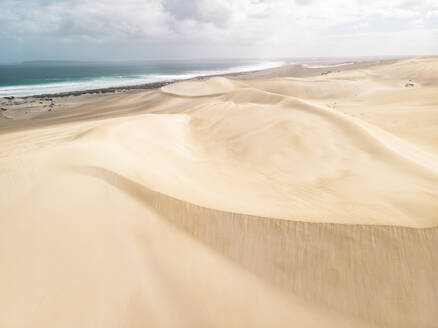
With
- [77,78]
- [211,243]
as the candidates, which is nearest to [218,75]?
[77,78]

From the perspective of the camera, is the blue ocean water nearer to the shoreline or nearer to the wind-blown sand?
the shoreline

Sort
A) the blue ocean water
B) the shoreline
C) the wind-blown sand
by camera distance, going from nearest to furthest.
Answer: the wind-blown sand
the shoreline
the blue ocean water

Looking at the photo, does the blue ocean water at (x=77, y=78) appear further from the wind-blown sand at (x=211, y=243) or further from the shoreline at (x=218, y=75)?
the wind-blown sand at (x=211, y=243)

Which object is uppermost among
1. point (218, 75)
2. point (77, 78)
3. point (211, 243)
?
point (77, 78)

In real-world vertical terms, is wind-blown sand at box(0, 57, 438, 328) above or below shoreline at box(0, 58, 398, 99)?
below

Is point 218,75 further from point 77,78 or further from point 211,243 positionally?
point 211,243

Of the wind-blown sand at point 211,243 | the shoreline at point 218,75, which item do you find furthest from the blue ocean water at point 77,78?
the wind-blown sand at point 211,243

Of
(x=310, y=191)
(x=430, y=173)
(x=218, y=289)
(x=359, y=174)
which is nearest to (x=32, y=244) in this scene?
(x=218, y=289)

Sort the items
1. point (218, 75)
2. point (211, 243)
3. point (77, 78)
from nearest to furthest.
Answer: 1. point (211, 243)
2. point (77, 78)
3. point (218, 75)

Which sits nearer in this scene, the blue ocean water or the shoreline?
the shoreline

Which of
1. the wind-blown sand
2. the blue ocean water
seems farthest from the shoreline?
the wind-blown sand

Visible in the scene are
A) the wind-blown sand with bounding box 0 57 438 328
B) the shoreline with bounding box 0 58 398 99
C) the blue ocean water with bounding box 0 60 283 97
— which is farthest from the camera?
the blue ocean water with bounding box 0 60 283 97
